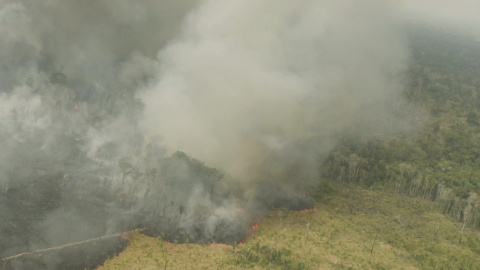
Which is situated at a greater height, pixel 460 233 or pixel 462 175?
pixel 462 175

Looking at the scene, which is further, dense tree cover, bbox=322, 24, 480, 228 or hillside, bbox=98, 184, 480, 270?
dense tree cover, bbox=322, 24, 480, 228

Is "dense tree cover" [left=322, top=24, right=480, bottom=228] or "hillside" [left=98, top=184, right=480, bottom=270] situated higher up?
"dense tree cover" [left=322, top=24, right=480, bottom=228]

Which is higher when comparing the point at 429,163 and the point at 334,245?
the point at 429,163

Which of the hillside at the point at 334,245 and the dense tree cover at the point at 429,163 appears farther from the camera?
the dense tree cover at the point at 429,163

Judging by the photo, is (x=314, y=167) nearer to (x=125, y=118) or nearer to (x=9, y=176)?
(x=125, y=118)

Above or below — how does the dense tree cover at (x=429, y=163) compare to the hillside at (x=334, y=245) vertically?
above

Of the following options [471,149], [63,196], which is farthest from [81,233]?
[471,149]

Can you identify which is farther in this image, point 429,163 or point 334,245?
point 429,163

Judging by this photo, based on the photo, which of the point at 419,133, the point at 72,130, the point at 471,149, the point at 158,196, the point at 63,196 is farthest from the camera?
the point at 419,133
